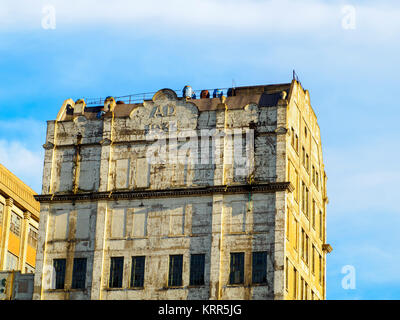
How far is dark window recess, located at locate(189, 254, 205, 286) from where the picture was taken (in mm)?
65438

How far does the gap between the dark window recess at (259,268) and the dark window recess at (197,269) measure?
12.6 feet

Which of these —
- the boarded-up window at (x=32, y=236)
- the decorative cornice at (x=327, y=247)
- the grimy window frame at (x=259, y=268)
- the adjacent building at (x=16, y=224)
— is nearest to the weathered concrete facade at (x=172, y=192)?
the grimy window frame at (x=259, y=268)

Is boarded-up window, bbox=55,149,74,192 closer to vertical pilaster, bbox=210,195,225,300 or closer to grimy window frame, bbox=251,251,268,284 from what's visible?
vertical pilaster, bbox=210,195,225,300

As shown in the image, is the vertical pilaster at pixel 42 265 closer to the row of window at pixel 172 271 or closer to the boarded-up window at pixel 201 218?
the row of window at pixel 172 271

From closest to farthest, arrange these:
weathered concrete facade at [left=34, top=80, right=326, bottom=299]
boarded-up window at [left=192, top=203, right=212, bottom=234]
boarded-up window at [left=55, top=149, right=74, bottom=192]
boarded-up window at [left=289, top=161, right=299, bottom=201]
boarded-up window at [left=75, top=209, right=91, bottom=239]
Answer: weathered concrete facade at [left=34, top=80, right=326, bottom=299] → boarded-up window at [left=192, top=203, right=212, bottom=234] → boarded-up window at [left=289, top=161, right=299, bottom=201] → boarded-up window at [left=75, top=209, right=91, bottom=239] → boarded-up window at [left=55, top=149, right=74, bottom=192]

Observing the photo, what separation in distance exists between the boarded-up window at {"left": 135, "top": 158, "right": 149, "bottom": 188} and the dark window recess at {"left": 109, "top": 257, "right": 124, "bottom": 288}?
230 inches

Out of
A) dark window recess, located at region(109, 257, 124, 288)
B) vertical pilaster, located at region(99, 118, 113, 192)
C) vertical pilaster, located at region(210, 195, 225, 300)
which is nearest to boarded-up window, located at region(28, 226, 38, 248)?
vertical pilaster, located at region(99, 118, 113, 192)

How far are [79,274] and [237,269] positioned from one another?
1216 cm

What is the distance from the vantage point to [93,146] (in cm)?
7144

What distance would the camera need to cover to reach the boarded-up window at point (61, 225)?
6962cm

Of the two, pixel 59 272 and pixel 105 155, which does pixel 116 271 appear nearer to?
pixel 59 272

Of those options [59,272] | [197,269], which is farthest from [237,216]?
[59,272]
